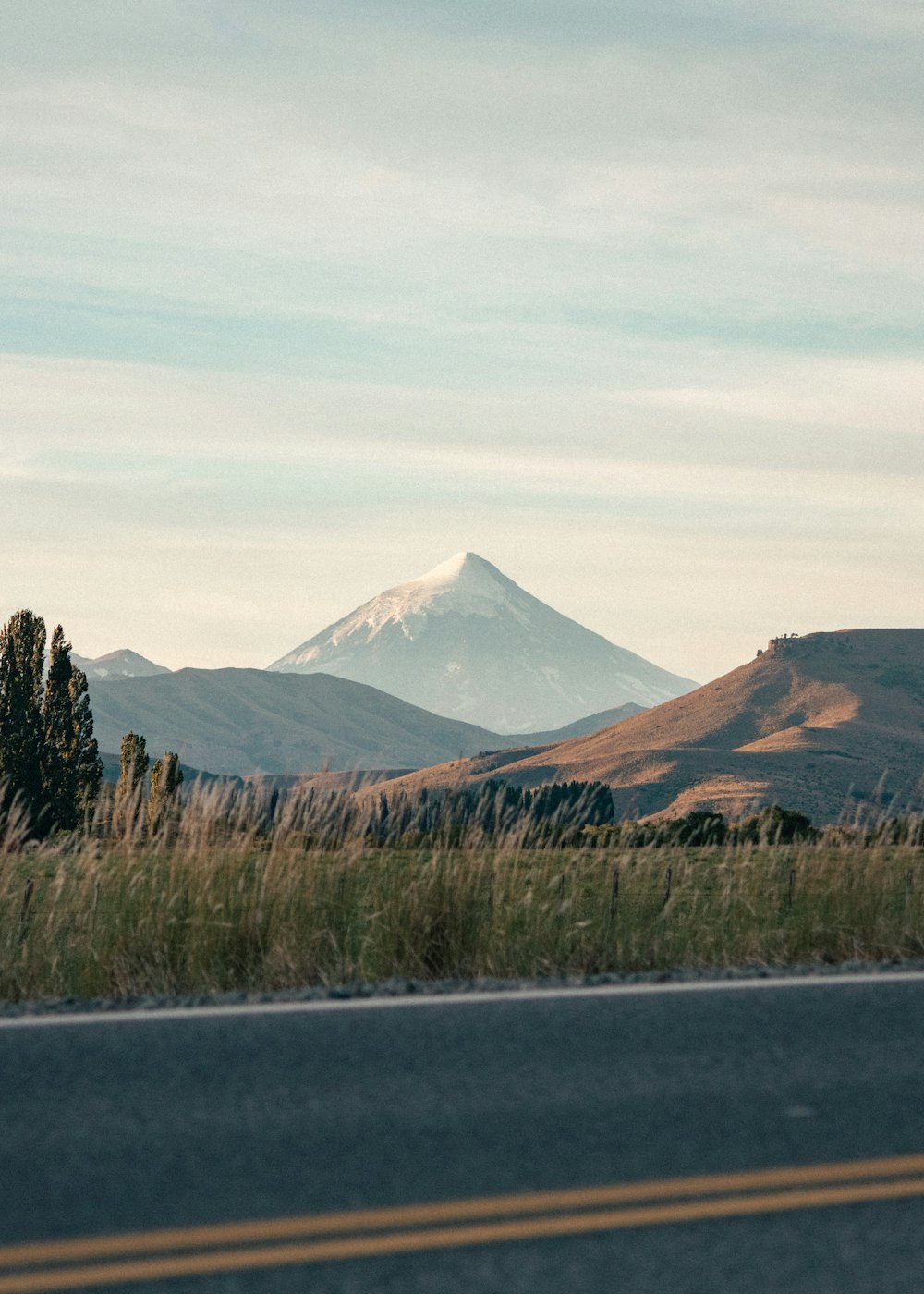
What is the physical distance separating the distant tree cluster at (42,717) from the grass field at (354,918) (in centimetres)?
5174

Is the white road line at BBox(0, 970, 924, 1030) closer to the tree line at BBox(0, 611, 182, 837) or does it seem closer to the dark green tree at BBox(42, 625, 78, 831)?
the tree line at BBox(0, 611, 182, 837)

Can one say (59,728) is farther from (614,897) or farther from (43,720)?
(614,897)

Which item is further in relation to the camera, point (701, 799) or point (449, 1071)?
point (701, 799)

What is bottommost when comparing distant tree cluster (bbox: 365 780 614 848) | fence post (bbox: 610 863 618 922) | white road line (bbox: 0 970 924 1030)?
white road line (bbox: 0 970 924 1030)

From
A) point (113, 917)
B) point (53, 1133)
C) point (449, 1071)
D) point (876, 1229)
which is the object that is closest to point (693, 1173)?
point (876, 1229)

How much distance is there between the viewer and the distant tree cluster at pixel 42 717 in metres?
60.5

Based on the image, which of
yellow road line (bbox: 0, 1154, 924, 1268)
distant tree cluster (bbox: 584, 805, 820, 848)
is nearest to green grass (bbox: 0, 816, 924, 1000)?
distant tree cluster (bbox: 584, 805, 820, 848)

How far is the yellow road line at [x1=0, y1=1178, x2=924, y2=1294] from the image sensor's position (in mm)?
3715

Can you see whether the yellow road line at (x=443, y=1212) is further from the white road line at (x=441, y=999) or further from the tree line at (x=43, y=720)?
the tree line at (x=43, y=720)

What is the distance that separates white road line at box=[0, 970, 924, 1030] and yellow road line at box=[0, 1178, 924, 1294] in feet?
8.49

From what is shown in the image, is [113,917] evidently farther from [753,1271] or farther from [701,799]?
[701,799]

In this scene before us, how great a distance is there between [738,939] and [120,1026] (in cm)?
487

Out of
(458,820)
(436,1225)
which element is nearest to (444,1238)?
(436,1225)

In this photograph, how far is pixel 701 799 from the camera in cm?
15912
